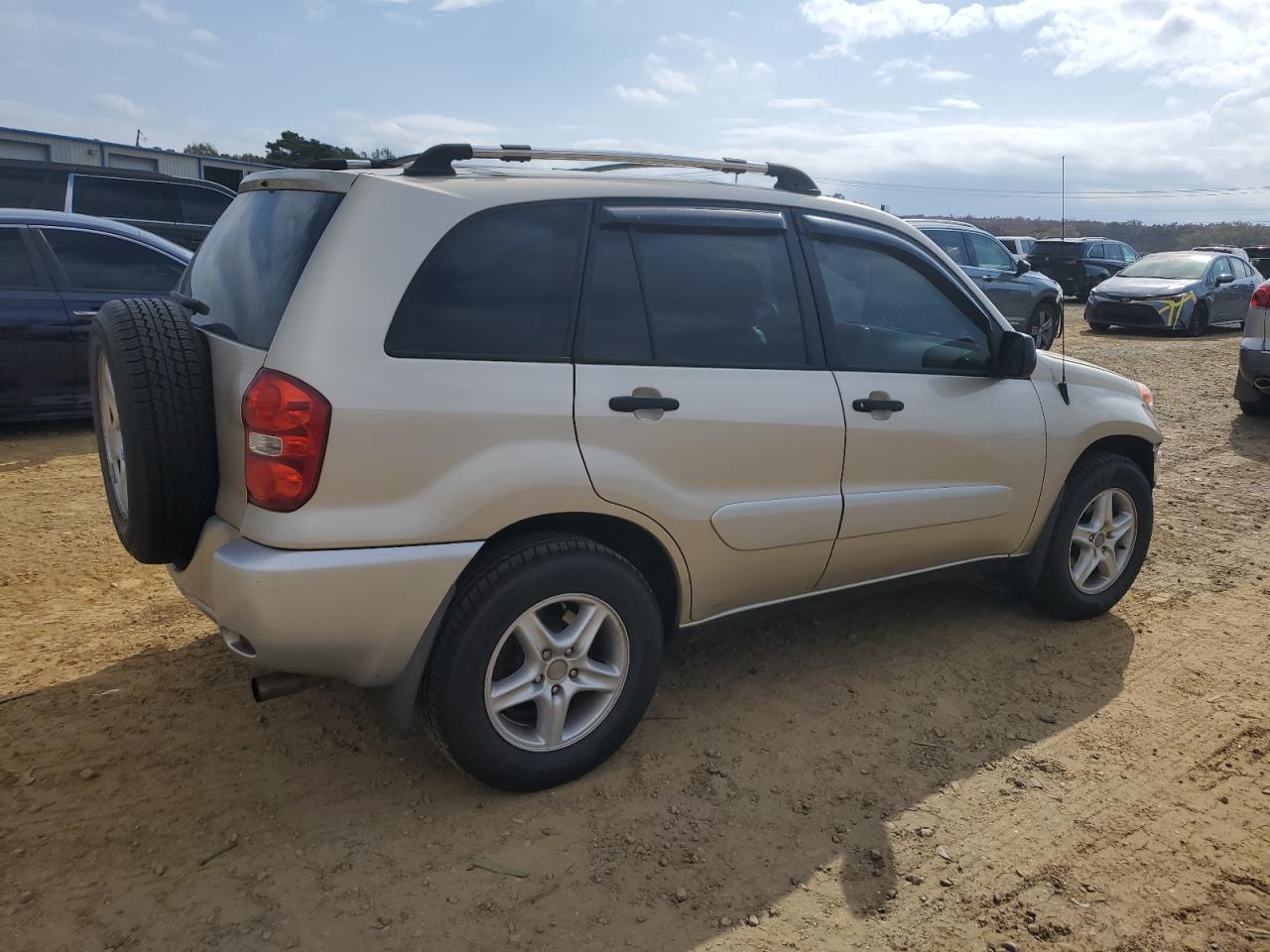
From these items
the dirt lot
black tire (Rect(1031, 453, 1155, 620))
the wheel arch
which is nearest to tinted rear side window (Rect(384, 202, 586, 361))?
the wheel arch

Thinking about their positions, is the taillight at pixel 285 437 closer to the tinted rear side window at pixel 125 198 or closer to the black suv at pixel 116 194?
the black suv at pixel 116 194

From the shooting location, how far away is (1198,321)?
16922mm

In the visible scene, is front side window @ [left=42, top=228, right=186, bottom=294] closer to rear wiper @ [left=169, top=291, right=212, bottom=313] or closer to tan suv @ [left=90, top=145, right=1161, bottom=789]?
rear wiper @ [left=169, top=291, right=212, bottom=313]

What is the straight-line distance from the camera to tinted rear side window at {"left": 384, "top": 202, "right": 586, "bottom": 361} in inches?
113

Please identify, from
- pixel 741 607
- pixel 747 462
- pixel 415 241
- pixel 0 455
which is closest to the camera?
pixel 415 241

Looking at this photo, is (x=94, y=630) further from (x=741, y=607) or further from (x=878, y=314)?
(x=878, y=314)

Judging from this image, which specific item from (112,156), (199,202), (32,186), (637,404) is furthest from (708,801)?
(112,156)

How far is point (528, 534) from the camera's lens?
10.0ft

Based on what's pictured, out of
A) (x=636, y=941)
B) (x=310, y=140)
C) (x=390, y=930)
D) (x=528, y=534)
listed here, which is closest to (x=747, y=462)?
(x=528, y=534)

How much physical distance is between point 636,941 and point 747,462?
59.7 inches

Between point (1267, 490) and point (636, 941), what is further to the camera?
point (1267, 490)

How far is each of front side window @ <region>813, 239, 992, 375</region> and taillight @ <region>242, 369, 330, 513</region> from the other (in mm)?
1909

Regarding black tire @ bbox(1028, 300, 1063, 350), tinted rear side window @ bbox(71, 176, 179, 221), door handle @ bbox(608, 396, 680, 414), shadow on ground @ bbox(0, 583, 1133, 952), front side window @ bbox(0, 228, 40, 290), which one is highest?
tinted rear side window @ bbox(71, 176, 179, 221)

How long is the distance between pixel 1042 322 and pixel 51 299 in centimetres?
1279
